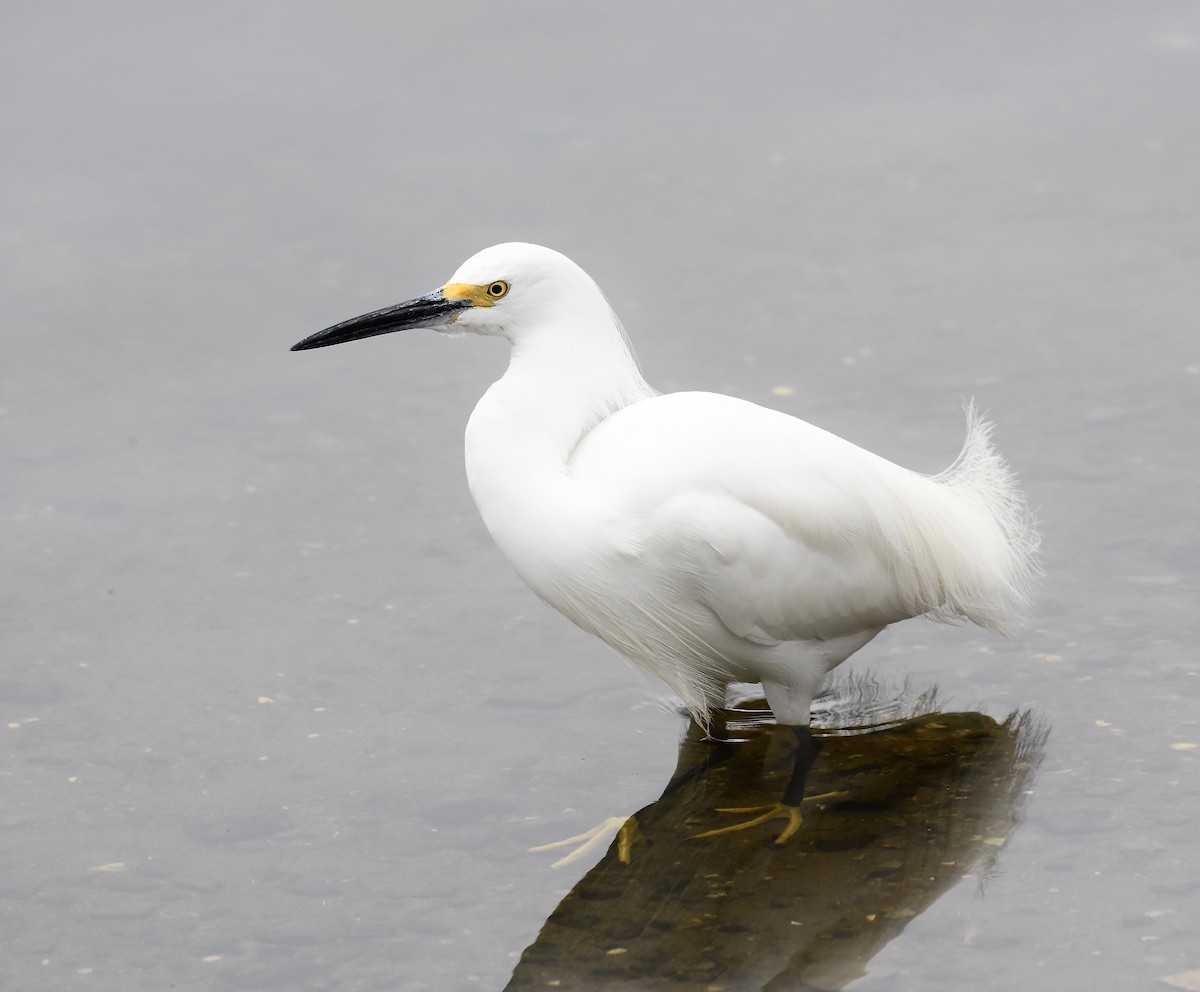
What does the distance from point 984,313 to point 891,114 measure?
1.73 m

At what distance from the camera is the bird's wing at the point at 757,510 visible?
3959 millimetres

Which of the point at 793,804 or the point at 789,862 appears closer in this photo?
the point at 789,862

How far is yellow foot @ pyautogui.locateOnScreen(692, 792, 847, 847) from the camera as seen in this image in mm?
4113

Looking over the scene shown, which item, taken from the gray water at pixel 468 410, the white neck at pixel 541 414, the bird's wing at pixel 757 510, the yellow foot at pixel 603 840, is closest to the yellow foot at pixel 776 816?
the yellow foot at pixel 603 840

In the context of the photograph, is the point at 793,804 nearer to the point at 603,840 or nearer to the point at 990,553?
the point at 603,840

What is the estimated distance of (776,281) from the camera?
22.4 ft

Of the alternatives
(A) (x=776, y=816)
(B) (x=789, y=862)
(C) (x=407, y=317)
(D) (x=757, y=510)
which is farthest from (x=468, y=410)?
(B) (x=789, y=862)

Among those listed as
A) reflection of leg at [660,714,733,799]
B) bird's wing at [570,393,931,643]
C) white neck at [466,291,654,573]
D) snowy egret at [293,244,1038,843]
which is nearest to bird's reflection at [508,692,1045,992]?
reflection of leg at [660,714,733,799]

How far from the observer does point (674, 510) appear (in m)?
3.94

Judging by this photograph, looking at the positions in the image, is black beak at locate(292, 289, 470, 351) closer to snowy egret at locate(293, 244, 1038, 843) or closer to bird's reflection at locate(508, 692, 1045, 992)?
snowy egret at locate(293, 244, 1038, 843)

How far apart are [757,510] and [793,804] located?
0.76 metres

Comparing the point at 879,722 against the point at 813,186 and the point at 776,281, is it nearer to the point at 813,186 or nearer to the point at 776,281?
the point at 776,281

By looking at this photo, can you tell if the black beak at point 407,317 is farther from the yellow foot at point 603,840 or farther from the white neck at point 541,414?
the yellow foot at point 603,840

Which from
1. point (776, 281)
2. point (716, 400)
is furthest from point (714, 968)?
point (776, 281)
